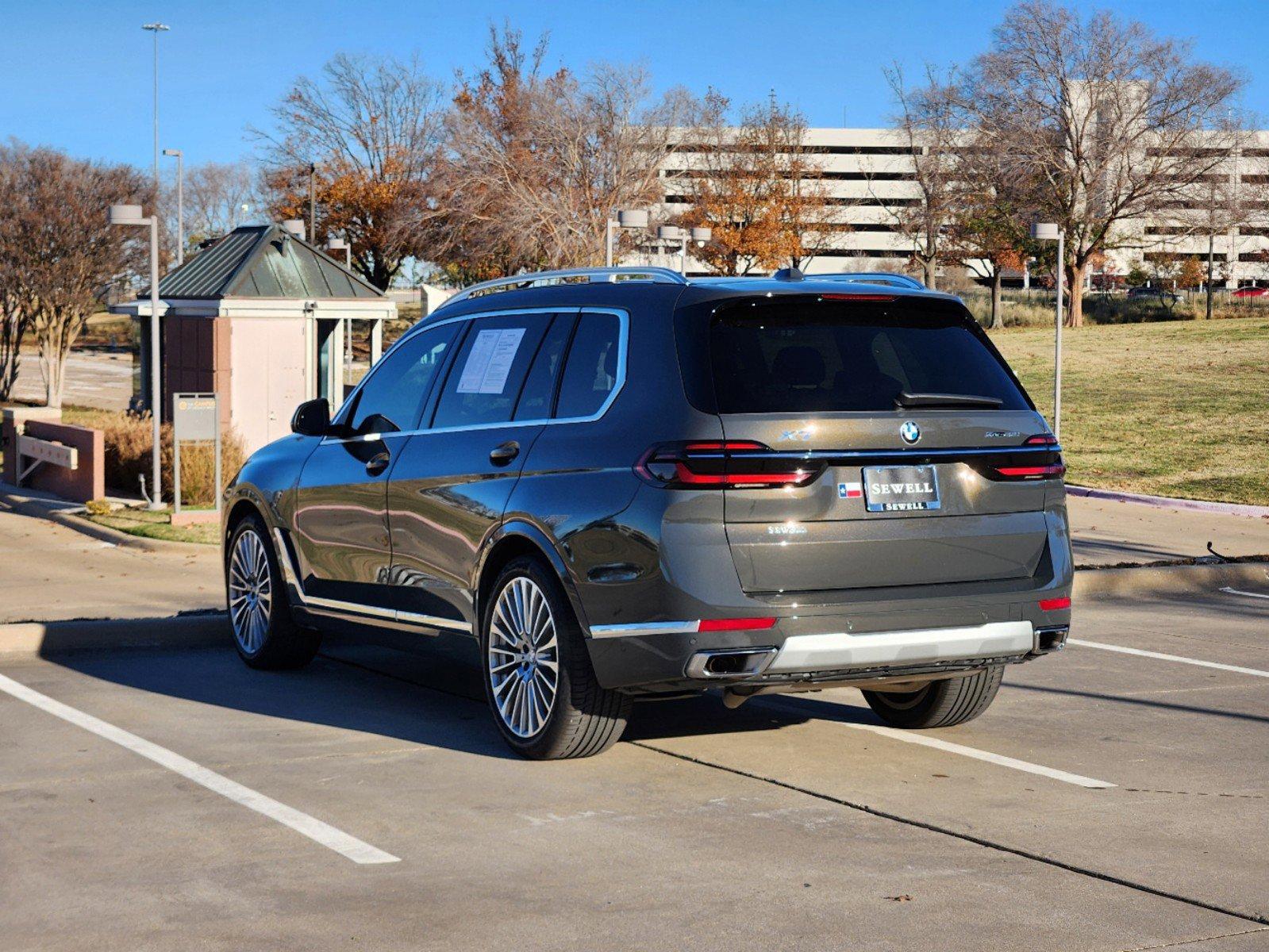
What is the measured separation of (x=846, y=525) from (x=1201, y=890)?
5.81 feet

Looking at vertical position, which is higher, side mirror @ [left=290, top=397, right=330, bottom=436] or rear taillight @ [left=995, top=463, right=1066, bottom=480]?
side mirror @ [left=290, top=397, right=330, bottom=436]

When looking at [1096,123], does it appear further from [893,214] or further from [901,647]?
[901,647]

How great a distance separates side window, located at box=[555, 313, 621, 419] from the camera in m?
6.63

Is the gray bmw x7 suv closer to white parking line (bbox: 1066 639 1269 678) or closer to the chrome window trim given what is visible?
the chrome window trim

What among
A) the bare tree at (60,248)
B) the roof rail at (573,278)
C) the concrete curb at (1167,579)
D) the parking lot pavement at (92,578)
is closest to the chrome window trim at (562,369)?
the roof rail at (573,278)

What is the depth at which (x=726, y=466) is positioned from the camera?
6.02m

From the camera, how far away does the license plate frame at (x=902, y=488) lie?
6.17 metres

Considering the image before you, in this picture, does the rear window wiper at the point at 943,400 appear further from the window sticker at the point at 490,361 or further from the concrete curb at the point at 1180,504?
the concrete curb at the point at 1180,504

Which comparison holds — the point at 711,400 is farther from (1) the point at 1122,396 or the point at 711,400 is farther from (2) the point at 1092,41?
(2) the point at 1092,41

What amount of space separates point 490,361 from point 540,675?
1.52 m

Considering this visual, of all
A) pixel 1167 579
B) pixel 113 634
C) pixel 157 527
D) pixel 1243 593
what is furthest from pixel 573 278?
pixel 157 527

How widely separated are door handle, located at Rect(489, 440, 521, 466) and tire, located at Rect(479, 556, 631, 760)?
430 mm

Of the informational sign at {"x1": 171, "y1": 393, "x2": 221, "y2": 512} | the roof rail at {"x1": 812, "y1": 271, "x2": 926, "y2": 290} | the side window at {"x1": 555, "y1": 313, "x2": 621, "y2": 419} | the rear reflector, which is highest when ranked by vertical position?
the roof rail at {"x1": 812, "y1": 271, "x2": 926, "y2": 290}

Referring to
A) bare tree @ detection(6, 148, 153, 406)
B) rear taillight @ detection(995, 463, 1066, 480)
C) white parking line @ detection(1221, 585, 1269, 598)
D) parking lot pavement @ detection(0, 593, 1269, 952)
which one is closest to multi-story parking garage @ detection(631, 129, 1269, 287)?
bare tree @ detection(6, 148, 153, 406)
